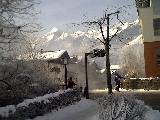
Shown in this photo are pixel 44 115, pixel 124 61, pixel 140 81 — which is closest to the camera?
pixel 44 115

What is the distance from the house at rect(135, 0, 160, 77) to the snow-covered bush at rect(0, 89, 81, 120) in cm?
1840

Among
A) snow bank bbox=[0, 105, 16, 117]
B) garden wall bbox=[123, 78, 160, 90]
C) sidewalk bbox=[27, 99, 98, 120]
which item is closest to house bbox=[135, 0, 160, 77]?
garden wall bbox=[123, 78, 160, 90]

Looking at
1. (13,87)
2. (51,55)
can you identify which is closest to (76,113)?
(13,87)

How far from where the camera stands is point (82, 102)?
26094 mm

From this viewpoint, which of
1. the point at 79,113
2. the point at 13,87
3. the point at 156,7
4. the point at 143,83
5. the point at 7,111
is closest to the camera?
the point at 7,111

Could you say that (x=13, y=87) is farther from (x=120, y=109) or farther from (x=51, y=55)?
(x=51, y=55)

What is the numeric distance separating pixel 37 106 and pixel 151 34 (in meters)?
A: 26.6

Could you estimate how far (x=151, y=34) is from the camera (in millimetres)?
43188

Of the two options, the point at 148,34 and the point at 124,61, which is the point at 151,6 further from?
the point at 124,61

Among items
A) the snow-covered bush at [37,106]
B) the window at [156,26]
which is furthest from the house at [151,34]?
the snow-covered bush at [37,106]

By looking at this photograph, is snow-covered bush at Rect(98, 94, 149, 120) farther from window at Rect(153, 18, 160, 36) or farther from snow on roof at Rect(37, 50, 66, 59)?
snow on roof at Rect(37, 50, 66, 59)

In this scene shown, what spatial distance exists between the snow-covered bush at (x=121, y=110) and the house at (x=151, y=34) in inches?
1071

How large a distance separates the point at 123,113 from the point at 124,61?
94.5 metres

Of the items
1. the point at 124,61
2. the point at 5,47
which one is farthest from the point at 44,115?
the point at 124,61
